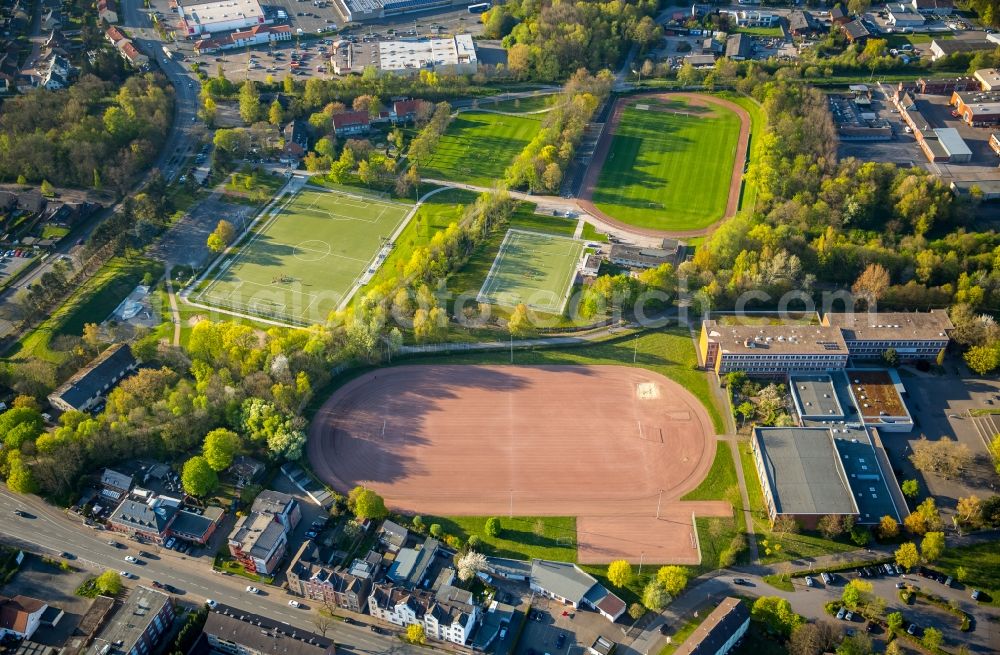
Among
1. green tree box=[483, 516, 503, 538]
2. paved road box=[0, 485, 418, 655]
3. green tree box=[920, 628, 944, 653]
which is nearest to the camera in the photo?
green tree box=[920, 628, 944, 653]

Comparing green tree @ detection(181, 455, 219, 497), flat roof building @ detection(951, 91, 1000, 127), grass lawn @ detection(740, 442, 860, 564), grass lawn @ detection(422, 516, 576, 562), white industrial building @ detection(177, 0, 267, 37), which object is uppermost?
white industrial building @ detection(177, 0, 267, 37)

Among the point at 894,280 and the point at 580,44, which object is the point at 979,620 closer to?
the point at 894,280

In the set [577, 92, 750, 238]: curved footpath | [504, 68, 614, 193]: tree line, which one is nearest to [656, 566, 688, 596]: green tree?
[577, 92, 750, 238]: curved footpath

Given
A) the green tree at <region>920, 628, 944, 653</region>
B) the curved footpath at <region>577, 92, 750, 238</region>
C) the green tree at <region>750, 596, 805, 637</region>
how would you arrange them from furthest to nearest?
the curved footpath at <region>577, 92, 750, 238</region>, the green tree at <region>750, 596, 805, 637</region>, the green tree at <region>920, 628, 944, 653</region>

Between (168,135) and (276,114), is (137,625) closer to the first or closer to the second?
(276,114)

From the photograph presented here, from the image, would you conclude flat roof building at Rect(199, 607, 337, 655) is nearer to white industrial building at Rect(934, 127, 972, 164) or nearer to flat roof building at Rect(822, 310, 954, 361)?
flat roof building at Rect(822, 310, 954, 361)

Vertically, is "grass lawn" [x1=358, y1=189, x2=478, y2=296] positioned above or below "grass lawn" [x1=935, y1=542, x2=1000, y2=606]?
above

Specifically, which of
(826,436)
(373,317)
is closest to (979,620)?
(826,436)
